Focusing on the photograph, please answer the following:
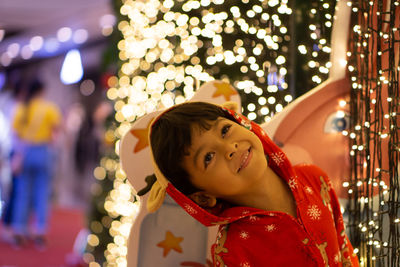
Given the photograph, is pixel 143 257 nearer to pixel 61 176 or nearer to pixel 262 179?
pixel 262 179

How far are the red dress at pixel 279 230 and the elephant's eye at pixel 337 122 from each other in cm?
21

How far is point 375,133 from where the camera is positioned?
3.67ft

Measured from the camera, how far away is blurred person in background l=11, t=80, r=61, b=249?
158 inches

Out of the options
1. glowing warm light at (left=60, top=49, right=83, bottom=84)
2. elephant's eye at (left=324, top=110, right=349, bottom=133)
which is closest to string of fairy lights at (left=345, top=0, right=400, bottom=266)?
elephant's eye at (left=324, top=110, right=349, bottom=133)

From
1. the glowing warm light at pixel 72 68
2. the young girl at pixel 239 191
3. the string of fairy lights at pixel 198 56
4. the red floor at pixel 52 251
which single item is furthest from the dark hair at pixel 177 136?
the glowing warm light at pixel 72 68

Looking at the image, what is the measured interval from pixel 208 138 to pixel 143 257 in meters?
0.43

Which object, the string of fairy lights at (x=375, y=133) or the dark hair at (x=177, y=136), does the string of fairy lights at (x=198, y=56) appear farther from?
the dark hair at (x=177, y=136)

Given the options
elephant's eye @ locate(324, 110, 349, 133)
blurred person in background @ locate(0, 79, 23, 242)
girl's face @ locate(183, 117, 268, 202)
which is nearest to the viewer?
girl's face @ locate(183, 117, 268, 202)

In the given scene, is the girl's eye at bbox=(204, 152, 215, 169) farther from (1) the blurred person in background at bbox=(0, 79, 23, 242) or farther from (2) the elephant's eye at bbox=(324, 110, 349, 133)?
(1) the blurred person in background at bbox=(0, 79, 23, 242)

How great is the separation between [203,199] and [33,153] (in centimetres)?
334

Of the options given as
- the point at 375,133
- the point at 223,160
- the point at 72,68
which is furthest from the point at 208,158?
the point at 72,68

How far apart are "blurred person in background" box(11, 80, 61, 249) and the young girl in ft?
10.4

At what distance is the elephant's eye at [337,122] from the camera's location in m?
1.27

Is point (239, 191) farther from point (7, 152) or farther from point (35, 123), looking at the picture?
point (7, 152)
